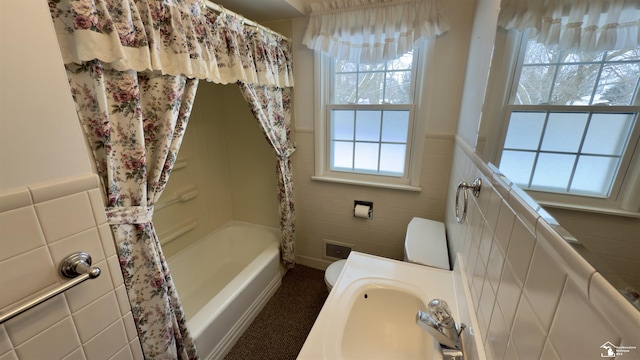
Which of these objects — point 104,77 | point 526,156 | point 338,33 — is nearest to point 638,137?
point 526,156

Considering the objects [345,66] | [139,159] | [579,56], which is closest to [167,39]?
[139,159]

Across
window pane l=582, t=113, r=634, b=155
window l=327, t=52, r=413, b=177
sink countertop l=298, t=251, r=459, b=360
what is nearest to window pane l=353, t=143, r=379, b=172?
window l=327, t=52, r=413, b=177

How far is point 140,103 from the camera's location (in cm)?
100

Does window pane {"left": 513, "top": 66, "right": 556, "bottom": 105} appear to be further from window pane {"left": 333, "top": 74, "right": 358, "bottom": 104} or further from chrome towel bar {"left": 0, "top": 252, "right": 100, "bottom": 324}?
window pane {"left": 333, "top": 74, "right": 358, "bottom": 104}

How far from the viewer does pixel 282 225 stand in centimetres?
206

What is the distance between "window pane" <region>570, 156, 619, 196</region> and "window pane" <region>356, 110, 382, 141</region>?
63.3 inches

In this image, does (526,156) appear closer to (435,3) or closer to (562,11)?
(562,11)

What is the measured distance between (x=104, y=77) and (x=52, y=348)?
0.88 m

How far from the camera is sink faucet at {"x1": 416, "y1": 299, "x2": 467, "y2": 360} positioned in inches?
30.4

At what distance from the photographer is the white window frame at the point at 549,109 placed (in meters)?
0.30

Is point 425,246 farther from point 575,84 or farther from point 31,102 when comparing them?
point 31,102

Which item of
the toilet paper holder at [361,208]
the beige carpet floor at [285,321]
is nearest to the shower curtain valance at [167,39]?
the toilet paper holder at [361,208]

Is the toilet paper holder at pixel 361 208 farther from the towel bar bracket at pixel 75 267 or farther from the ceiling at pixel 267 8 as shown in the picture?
the towel bar bracket at pixel 75 267

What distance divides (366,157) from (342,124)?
337 mm
